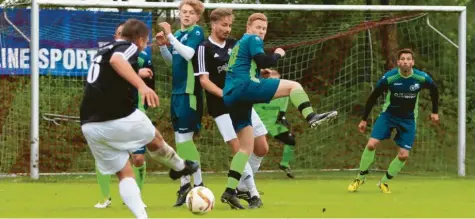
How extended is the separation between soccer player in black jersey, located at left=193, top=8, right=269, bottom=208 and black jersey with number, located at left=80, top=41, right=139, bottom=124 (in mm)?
2192

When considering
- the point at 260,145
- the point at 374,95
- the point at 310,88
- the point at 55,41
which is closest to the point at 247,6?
the point at 310,88

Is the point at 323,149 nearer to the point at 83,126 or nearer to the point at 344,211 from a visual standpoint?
the point at 344,211

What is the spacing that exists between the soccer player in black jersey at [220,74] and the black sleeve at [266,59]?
758 millimetres

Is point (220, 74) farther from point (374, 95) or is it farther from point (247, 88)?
point (374, 95)

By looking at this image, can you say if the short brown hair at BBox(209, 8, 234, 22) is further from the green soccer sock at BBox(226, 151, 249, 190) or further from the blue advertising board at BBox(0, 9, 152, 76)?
the blue advertising board at BBox(0, 9, 152, 76)

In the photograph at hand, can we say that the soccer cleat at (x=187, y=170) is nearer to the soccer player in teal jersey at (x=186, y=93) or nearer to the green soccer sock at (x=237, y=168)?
the green soccer sock at (x=237, y=168)

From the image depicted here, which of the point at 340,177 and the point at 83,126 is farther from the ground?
the point at 83,126

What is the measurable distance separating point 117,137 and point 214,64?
2664mm

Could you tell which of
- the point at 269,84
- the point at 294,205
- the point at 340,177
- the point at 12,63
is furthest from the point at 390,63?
the point at 269,84

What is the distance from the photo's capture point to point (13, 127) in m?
16.8

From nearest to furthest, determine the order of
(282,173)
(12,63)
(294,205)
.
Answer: (294,205) → (12,63) → (282,173)

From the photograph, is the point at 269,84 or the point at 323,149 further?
the point at 323,149

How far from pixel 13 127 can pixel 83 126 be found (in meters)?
8.95

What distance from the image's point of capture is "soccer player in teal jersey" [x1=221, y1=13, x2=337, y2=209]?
9.46m
